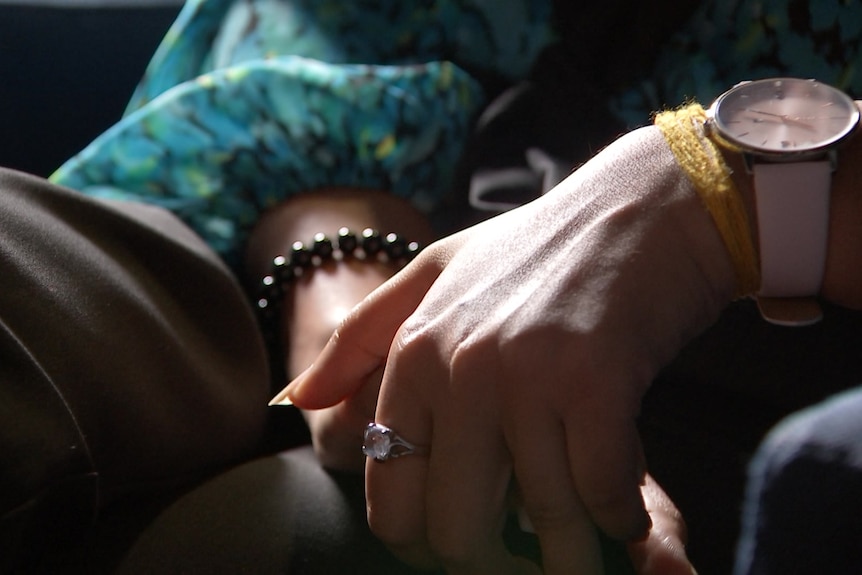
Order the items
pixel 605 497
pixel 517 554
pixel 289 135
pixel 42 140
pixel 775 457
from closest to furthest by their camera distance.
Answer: pixel 775 457 < pixel 605 497 < pixel 517 554 < pixel 289 135 < pixel 42 140

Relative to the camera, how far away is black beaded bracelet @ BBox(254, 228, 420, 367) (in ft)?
2.39

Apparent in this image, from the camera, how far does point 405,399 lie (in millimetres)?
459

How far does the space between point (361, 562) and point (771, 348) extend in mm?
297

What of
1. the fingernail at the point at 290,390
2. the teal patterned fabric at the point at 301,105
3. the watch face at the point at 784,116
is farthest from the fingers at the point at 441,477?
the teal patterned fabric at the point at 301,105

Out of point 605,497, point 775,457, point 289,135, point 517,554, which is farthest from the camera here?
point 289,135

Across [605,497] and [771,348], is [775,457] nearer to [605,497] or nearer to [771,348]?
[605,497]

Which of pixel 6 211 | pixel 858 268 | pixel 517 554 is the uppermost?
pixel 6 211

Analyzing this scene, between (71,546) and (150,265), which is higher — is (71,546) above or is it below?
A: below

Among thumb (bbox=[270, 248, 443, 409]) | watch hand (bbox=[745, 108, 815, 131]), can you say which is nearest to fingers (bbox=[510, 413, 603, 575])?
thumb (bbox=[270, 248, 443, 409])

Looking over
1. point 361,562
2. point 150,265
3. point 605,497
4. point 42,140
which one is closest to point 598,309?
point 605,497

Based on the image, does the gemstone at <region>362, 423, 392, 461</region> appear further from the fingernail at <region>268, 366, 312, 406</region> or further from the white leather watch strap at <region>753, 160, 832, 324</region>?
the white leather watch strap at <region>753, 160, 832, 324</region>

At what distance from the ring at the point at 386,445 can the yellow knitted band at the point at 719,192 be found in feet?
0.67

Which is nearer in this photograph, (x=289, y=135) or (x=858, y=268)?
(x=858, y=268)

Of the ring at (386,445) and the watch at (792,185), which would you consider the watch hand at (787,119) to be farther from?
the ring at (386,445)
